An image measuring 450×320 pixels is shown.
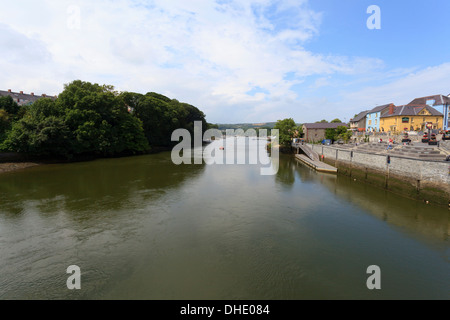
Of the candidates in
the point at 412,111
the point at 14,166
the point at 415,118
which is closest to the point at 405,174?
the point at 415,118

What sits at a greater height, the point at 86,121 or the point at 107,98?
the point at 107,98

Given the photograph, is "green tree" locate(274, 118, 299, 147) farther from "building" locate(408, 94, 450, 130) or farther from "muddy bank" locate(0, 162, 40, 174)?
"muddy bank" locate(0, 162, 40, 174)

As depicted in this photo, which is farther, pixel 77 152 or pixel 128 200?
pixel 77 152

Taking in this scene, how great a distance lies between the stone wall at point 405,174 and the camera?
14711mm

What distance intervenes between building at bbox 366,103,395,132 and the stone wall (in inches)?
1391

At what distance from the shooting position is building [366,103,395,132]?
5247 cm

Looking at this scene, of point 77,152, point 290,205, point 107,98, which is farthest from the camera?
point 107,98

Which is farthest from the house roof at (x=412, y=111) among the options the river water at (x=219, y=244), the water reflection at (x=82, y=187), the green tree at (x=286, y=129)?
the water reflection at (x=82, y=187)

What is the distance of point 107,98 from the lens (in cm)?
3956

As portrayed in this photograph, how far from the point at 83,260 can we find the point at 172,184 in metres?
13.0

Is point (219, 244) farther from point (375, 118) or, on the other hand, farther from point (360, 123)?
point (360, 123)
